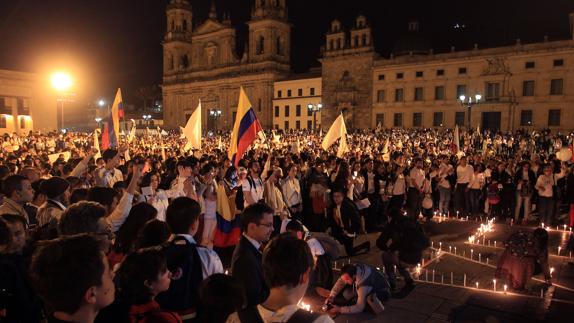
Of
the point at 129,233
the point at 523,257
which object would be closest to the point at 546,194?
the point at 523,257

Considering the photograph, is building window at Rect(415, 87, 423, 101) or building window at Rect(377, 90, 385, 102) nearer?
building window at Rect(415, 87, 423, 101)

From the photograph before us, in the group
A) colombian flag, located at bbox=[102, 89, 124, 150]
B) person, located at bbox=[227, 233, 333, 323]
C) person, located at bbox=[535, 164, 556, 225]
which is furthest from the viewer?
colombian flag, located at bbox=[102, 89, 124, 150]

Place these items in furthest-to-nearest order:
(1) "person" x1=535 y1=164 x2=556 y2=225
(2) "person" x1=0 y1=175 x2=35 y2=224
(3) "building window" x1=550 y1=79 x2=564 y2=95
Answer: (3) "building window" x1=550 y1=79 x2=564 y2=95 → (1) "person" x1=535 y1=164 x2=556 y2=225 → (2) "person" x1=0 y1=175 x2=35 y2=224

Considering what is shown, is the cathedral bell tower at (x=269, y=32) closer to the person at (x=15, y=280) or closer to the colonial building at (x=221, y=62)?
the colonial building at (x=221, y=62)

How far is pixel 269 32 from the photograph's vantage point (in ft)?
209

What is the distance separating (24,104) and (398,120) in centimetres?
4365

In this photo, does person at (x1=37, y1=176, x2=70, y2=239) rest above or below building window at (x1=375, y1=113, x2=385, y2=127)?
below

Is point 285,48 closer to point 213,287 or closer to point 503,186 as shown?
point 503,186

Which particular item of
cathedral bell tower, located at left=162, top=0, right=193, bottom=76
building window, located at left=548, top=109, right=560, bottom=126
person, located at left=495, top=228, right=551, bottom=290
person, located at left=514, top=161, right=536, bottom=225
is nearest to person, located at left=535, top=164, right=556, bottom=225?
person, located at left=514, top=161, right=536, bottom=225

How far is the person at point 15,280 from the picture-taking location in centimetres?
286

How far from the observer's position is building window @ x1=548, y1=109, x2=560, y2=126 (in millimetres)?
41956

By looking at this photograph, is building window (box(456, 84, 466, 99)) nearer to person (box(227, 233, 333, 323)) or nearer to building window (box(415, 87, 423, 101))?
building window (box(415, 87, 423, 101))

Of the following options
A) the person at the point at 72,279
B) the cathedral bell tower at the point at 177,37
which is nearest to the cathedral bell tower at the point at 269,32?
the cathedral bell tower at the point at 177,37

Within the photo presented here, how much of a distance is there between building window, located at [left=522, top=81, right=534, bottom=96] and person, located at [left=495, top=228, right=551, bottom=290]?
4376cm
